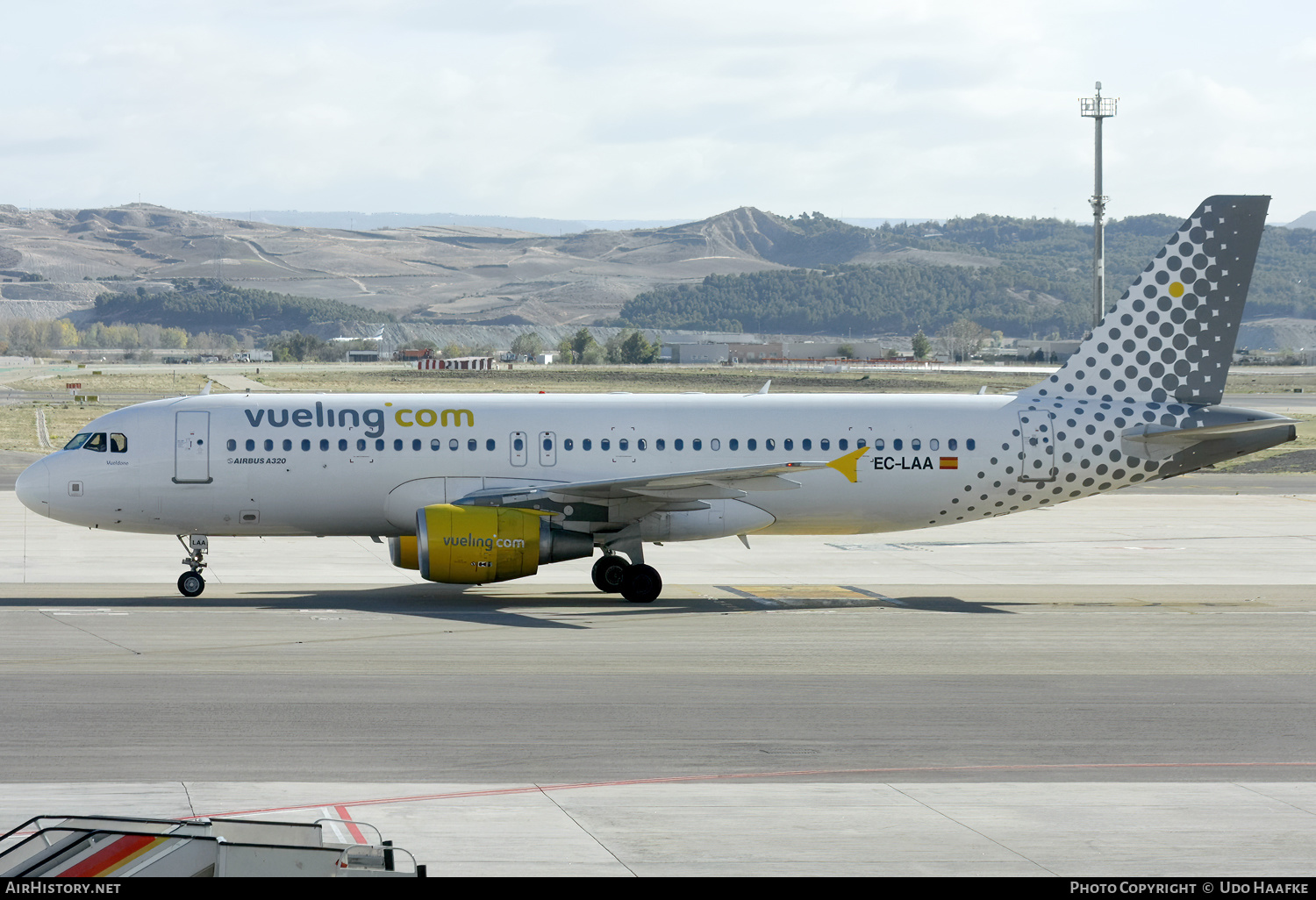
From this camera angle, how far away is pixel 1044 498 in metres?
29.2

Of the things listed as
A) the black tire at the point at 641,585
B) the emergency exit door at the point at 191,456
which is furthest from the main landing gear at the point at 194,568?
the black tire at the point at 641,585

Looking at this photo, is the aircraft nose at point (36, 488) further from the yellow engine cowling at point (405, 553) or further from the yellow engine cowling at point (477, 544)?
the yellow engine cowling at point (477, 544)

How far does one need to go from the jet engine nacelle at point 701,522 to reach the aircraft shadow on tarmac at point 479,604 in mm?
1291

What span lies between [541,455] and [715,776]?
14.6m

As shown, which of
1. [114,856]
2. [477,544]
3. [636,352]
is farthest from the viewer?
[636,352]

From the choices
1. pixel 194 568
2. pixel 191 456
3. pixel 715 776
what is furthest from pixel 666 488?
pixel 715 776

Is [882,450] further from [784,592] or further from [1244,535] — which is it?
[1244,535]

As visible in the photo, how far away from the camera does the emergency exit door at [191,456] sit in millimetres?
27047

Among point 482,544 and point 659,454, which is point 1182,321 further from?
point 482,544

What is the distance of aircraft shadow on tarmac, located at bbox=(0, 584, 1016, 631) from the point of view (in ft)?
82.4

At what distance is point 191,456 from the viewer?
27.1 metres

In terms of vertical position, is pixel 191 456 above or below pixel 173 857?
above
